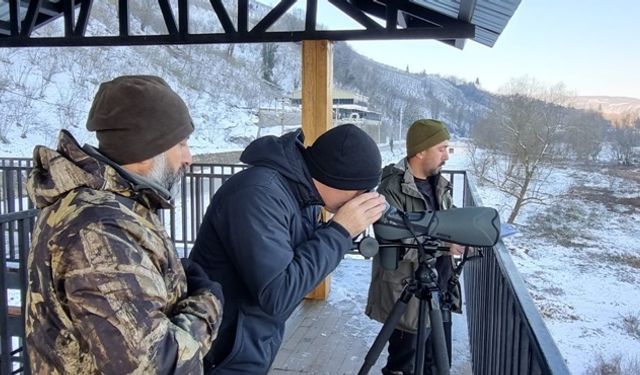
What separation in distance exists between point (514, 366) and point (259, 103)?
24.2m

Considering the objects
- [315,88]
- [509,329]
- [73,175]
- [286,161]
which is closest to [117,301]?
[73,175]

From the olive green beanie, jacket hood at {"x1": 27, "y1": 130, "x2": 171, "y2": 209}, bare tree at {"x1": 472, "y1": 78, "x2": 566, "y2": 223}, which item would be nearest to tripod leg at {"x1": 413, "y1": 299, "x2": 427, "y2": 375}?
the olive green beanie

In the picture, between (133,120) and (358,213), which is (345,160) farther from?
(133,120)

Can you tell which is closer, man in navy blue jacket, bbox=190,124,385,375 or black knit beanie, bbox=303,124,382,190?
man in navy blue jacket, bbox=190,124,385,375

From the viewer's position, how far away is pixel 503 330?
1.49 meters

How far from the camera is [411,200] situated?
2.18 meters

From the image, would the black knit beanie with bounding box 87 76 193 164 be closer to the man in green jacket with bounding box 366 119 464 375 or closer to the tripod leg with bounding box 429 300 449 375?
the tripod leg with bounding box 429 300 449 375

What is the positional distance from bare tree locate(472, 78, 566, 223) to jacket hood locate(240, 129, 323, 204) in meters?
18.1

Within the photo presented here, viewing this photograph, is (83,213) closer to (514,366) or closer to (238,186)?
(238,186)

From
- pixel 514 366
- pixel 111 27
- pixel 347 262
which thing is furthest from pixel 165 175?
pixel 111 27

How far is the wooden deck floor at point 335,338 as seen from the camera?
2.79 meters

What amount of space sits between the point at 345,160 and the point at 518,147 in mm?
20232

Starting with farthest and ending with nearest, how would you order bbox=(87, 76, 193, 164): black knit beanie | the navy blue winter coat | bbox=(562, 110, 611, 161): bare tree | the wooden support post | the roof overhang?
bbox=(562, 110, 611, 161): bare tree, the wooden support post, the roof overhang, the navy blue winter coat, bbox=(87, 76, 193, 164): black knit beanie

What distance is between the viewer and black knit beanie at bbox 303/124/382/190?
1176mm
